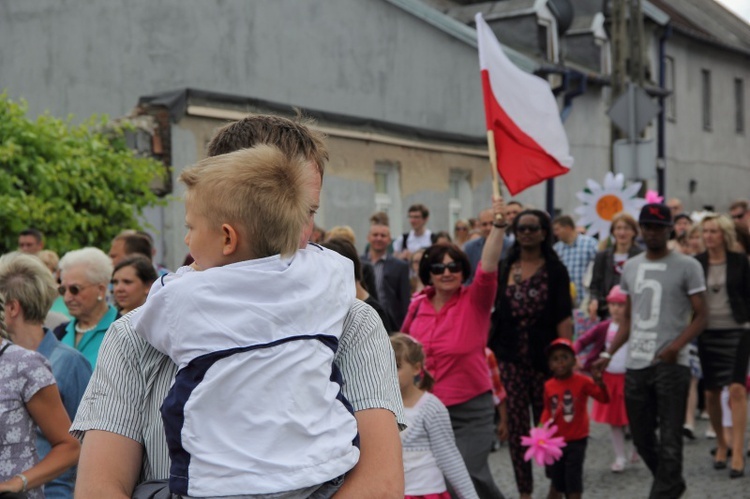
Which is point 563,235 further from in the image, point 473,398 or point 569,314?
point 473,398

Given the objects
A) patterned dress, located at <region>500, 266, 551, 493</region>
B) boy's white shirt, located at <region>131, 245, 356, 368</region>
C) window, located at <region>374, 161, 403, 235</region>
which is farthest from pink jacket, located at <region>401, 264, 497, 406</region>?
window, located at <region>374, 161, 403, 235</region>

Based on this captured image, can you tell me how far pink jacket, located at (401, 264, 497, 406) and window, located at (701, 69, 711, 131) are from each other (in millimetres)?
33570

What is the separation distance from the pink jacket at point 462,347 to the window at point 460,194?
17983 mm

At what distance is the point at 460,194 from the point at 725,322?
627 inches

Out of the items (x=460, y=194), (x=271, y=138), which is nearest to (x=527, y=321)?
(x=271, y=138)

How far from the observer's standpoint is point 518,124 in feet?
27.3

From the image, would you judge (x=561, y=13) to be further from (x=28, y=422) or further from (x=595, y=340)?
(x=28, y=422)

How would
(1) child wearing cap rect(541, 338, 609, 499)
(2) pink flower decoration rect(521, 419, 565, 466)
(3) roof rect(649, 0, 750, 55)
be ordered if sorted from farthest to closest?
(3) roof rect(649, 0, 750, 55) → (1) child wearing cap rect(541, 338, 609, 499) → (2) pink flower decoration rect(521, 419, 565, 466)

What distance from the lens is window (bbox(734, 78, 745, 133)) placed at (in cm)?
4222

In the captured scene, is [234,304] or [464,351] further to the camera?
[464,351]

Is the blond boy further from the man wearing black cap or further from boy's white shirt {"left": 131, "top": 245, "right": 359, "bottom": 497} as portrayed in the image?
the man wearing black cap

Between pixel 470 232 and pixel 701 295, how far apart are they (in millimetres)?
8433

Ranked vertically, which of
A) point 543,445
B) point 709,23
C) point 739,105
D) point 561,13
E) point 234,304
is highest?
point 709,23

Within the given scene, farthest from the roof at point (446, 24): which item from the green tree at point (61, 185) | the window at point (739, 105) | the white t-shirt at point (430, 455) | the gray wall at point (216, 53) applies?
the white t-shirt at point (430, 455)
